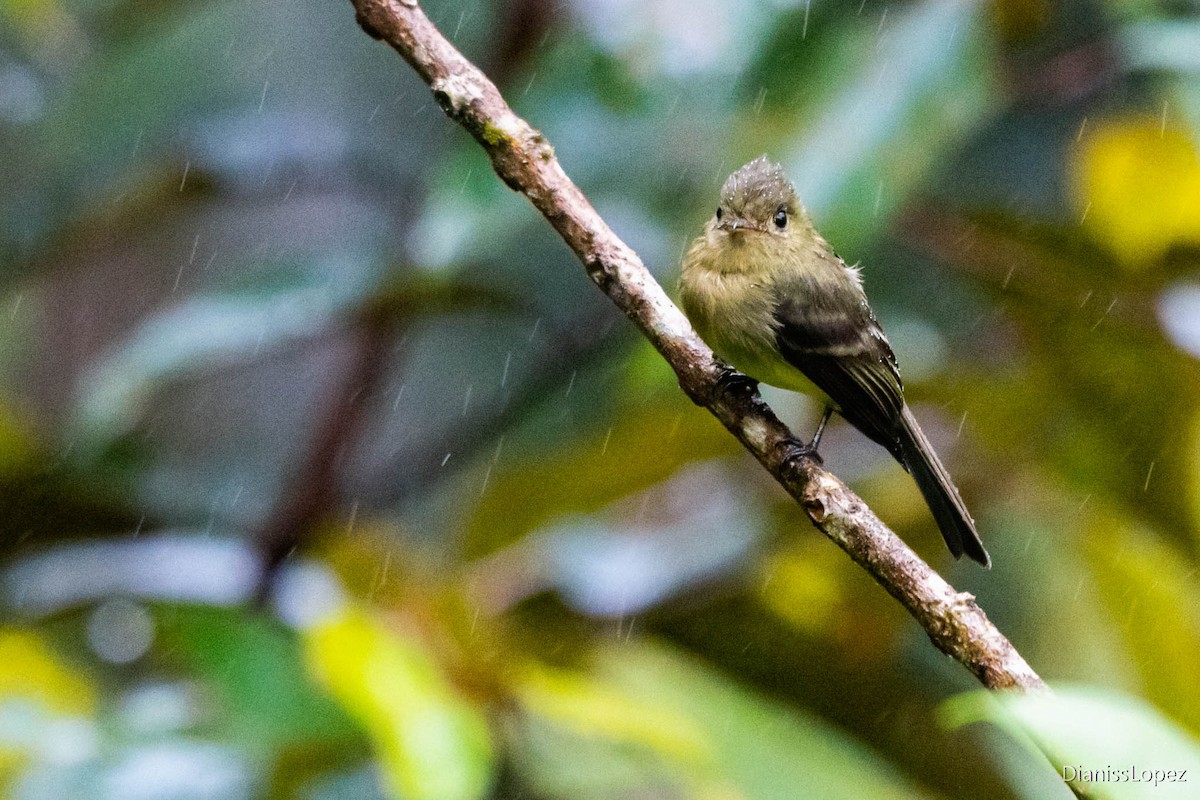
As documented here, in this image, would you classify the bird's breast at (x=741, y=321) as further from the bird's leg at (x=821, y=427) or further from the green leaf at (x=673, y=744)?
the green leaf at (x=673, y=744)

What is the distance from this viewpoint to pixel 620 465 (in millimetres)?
3457

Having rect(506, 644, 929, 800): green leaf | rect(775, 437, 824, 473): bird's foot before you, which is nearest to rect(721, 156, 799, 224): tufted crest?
rect(506, 644, 929, 800): green leaf

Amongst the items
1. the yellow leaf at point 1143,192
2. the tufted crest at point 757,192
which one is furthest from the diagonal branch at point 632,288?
the yellow leaf at point 1143,192

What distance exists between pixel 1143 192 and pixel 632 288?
1732mm

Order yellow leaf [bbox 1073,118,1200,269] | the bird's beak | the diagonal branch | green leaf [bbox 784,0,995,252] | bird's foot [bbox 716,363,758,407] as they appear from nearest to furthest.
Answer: the diagonal branch
bird's foot [bbox 716,363,758,407]
green leaf [bbox 784,0,995,252]
yellow leaf [bbox 1073,118,1200,269]
the bird's beak

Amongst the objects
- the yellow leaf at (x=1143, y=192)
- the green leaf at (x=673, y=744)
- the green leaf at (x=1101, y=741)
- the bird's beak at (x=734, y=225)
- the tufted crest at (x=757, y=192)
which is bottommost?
the green leaf at (x=1101, y=741)

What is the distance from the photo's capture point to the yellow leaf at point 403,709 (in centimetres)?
239

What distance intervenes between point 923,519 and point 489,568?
1077 mm

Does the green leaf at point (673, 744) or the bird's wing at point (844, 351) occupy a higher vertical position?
the bird's wing at point (844, 351)

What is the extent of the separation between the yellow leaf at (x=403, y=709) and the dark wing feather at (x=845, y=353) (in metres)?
1.10

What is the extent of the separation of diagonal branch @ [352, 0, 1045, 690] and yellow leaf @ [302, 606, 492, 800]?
74 centimetres

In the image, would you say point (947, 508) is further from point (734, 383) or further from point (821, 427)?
point (734, 383)

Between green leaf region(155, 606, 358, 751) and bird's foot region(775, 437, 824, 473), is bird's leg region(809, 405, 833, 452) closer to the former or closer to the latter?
bird's foot region(775, 437, 824, 473)

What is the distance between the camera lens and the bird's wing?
10.3ft
